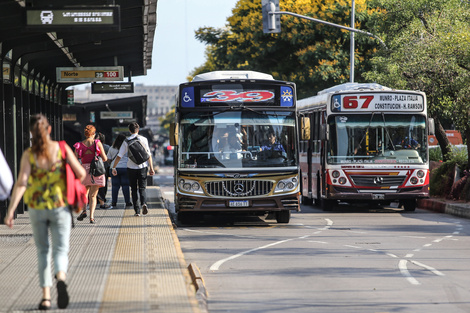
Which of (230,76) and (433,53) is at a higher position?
(433,53)

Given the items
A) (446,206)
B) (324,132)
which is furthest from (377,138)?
(446,206)

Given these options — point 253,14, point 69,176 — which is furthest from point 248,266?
point 253,14

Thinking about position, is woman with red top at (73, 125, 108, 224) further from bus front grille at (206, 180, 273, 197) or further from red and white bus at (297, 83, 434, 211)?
red and white bus at (297, 83, 434, 211)

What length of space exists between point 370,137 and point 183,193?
6.25m

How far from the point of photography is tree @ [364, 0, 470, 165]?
79.9 ft

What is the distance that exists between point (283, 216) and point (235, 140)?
6.54ft

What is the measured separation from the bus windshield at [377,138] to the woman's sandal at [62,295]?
14.6 metres

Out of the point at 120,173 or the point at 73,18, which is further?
the point at 120,173

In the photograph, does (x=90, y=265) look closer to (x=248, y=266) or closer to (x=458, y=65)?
(x=248, y=266)

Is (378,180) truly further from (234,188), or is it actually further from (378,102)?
(234,188)

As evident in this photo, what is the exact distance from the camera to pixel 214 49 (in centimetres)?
5050

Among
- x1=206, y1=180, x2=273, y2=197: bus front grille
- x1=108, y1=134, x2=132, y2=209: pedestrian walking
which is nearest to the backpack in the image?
x1=206, y1=180, x2=273, y2=197: bus front grille

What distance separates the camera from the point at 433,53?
25.1m

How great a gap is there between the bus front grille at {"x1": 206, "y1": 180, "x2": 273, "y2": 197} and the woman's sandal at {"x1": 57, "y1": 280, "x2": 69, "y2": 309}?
9.56 m
